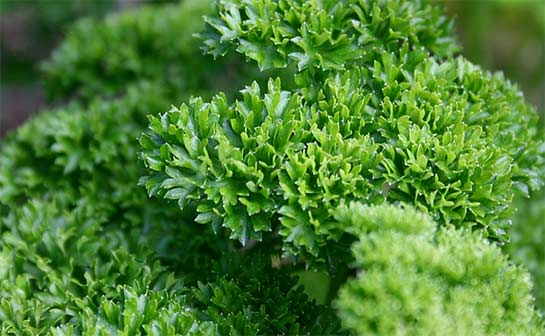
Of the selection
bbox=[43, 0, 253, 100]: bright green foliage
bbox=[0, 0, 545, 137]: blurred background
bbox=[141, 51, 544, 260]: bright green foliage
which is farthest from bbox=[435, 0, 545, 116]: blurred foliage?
bbox=[141, 51, 544, 260]: bright green foliage

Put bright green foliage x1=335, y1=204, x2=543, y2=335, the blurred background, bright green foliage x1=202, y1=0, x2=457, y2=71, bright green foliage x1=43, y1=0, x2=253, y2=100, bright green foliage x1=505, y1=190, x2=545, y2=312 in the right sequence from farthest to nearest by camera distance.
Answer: the blurred background, bright green foliage x1=43, y1=0, x2=253, y2=100, bright green foliage x1=505, y1=190, x2=545, y2=312, bright green foliage x1=202, y1=0, x2=457, y2=71, bright green foliage x1=335, y1=204, x2=543, y2=335

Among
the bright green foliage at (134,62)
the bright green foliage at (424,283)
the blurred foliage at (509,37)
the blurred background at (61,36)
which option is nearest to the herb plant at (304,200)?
the bright green foliage at (424,283)

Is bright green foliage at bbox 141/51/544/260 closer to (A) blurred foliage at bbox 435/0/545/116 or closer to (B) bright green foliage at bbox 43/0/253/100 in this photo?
(B) bright green foliage at bbox 43/0/253/100

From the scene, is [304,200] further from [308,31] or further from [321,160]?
[308,31]

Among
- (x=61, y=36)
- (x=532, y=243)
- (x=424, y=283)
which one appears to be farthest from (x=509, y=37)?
(x=424, y=283)

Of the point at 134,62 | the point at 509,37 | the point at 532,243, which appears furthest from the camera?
the point at 509,37
